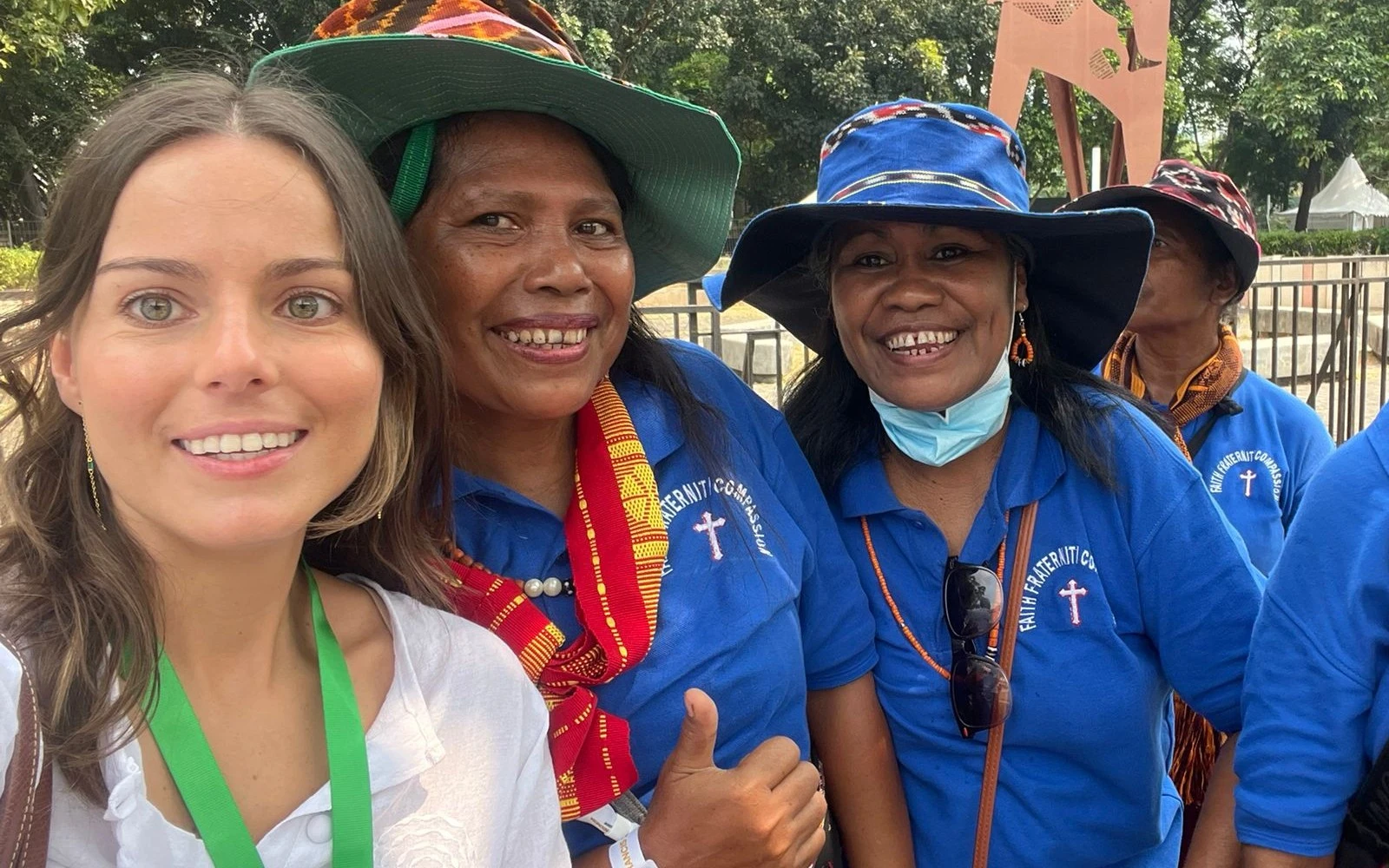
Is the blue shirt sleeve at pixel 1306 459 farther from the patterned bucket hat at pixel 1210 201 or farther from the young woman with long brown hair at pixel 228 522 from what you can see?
the young woman with long brown hair at pixel 228 522

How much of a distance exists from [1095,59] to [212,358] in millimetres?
6855

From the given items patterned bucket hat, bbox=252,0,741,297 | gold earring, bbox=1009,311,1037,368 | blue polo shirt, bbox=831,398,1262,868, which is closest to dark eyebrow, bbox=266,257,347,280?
patterned bucket hat, bbox=252,0,741,297

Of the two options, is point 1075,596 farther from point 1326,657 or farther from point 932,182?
point 932,182

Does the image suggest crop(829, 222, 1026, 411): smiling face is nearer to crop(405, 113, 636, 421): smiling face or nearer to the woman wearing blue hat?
the woman wearing blue hat

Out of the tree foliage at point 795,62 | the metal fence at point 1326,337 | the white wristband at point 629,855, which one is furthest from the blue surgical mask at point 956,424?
the tree foliage at point 795,62

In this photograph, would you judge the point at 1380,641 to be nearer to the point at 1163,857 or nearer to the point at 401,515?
the point at 1163,857

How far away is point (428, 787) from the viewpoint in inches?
53.7

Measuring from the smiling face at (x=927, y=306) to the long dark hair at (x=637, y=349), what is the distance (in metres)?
0.38

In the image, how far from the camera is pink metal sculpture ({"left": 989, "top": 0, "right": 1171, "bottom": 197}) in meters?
6.55

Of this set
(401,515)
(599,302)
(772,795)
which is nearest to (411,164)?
(599,302)

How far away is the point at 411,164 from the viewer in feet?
5.72

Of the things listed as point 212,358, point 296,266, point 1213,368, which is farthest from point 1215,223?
point 212,358

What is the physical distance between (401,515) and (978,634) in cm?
109

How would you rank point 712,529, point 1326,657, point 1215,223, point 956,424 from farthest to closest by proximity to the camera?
1. point 1215,223
2. point 956,424
3. point 712,529
4. point 1326,657
